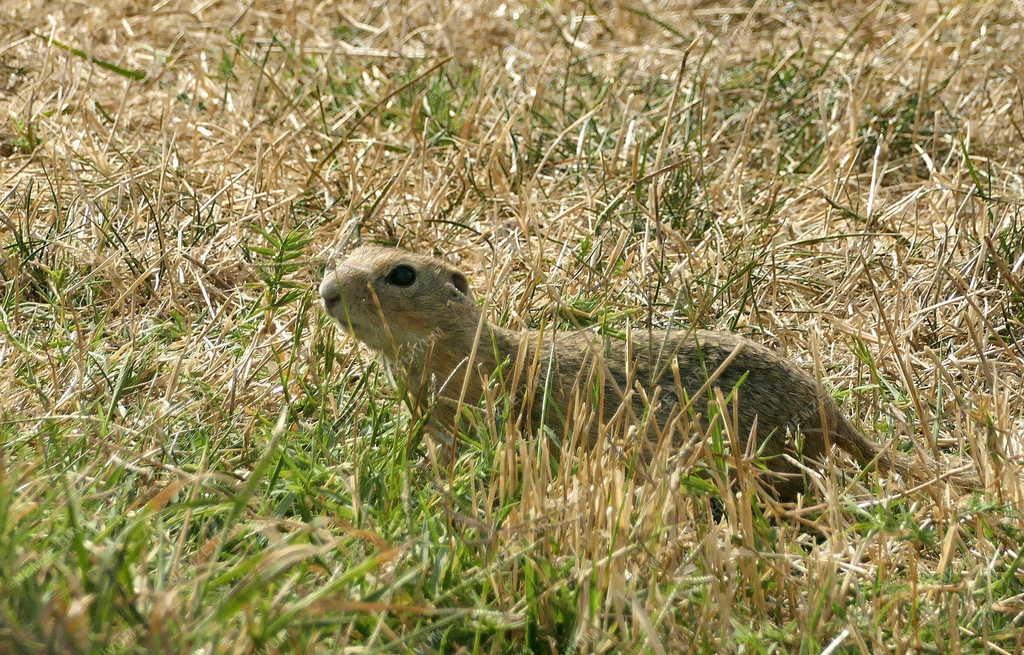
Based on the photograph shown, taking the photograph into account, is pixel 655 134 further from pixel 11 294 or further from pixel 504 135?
pixel 11 294

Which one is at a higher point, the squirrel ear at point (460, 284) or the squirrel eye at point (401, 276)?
the squirrel eye at point (401, 276)

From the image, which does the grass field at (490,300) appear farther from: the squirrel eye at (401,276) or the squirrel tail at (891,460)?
the squirrel eye at (401,276)

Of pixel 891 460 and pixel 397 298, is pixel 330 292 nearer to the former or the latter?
pixel 397 298

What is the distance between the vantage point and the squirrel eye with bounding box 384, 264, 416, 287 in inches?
145

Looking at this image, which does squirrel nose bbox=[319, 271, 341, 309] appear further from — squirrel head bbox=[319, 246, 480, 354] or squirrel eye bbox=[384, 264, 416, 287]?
squirrel eye bbox=[384, 264, 416, 287]

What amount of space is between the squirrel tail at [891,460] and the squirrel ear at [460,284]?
112 cm

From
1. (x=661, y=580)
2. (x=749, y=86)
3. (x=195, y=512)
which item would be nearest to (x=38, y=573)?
(x=195, y=512)

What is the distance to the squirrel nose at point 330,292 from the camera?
3527mm

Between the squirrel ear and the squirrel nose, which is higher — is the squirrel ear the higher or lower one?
the lower one

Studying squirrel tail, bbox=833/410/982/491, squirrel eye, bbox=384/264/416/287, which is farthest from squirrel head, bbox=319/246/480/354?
squirrel tail, bbox=833/410/982/491

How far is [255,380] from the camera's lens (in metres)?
3.72

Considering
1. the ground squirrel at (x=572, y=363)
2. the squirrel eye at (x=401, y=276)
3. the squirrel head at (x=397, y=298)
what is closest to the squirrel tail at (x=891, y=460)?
the ground squirrel at (x=572, y=363)

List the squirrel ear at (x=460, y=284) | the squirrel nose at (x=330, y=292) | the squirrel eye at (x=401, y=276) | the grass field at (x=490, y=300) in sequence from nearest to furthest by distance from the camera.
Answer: the grass field at (x=490, y=300), the squirrel nose at (x=330, y=292), the squirrel eye at (x=401, y=276), the squirrel ear at (x=460, y=284)

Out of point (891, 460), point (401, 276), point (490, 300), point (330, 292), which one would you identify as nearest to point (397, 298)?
point (401, 276)
